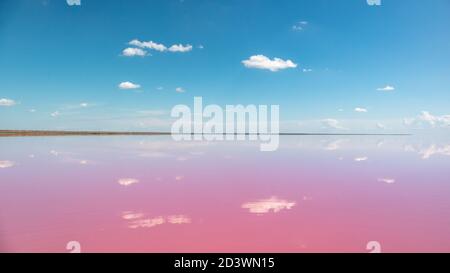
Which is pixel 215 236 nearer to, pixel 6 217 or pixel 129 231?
pixel 129 231

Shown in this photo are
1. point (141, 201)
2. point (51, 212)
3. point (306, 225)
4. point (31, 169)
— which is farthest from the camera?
point (31, 169)

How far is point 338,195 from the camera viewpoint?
8.18 m

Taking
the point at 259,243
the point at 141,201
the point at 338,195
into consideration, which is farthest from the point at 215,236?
the point at 338,195

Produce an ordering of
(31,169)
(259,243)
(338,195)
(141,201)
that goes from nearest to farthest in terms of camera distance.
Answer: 1. (259,243)
2. (141,201)
3. (338,195)
4. (31,169)

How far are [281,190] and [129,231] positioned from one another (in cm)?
461

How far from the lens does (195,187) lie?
894 cm

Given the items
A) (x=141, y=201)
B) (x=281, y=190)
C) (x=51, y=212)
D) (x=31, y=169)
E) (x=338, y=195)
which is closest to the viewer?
(x=51, y=212)

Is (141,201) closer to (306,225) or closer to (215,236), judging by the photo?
(215,236)
